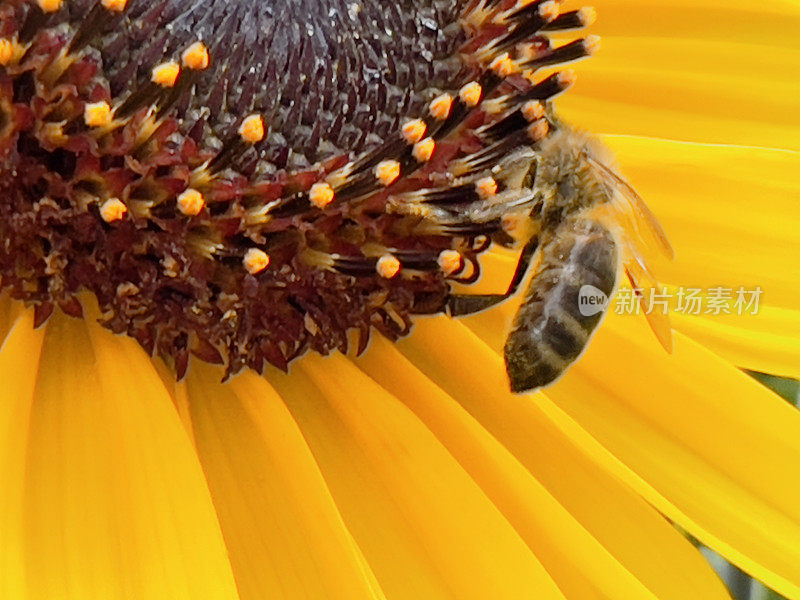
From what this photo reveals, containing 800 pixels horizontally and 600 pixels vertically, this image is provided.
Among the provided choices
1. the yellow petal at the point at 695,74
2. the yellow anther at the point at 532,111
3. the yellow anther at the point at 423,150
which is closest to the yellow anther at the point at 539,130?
the yellow anther at the point at 532,111

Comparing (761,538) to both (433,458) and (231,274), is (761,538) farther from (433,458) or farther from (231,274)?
(231,274)

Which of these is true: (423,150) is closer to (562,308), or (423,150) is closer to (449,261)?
(449,261)

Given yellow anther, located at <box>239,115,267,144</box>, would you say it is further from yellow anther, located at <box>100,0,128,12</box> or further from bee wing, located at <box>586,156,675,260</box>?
bee wing, located at <box>586,156,675,260</box>

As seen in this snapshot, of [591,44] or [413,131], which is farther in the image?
[591,44]

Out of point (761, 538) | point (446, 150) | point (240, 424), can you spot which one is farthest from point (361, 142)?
point (761, 538)

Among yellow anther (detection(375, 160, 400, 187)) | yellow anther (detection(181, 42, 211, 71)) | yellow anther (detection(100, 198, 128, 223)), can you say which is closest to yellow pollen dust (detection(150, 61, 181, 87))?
yellow anther (detection(181, 42, 211, 71))

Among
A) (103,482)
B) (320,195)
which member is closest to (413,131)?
(320,195)
